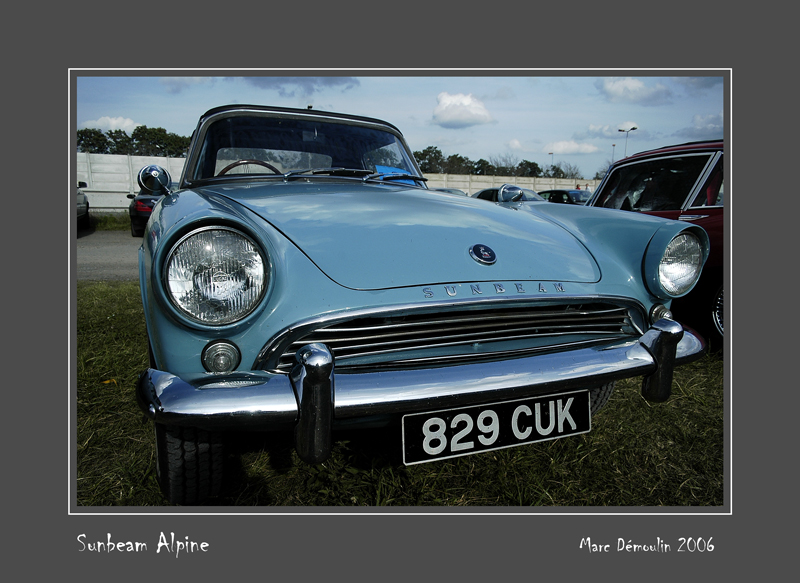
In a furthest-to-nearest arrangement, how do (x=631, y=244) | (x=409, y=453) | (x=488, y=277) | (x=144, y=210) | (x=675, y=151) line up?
(x=144, y=210) < (x=675, y=151) < (x=631, y=244) < (x=488, y=277) < (x=409, y=453)

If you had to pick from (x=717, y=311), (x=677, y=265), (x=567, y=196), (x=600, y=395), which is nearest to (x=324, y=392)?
(x=600, y=395)

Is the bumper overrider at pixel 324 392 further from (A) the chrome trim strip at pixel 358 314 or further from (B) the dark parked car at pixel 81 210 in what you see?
(B) the dark parked car at pixel 81 210

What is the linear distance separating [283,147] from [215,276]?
1.55m

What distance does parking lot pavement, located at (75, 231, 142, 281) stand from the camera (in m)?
6.61

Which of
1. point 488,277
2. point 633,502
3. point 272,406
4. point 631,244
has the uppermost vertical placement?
point 631,244

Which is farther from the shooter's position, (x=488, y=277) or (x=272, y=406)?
(x=488, y=277)

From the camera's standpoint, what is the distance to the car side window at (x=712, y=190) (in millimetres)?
3381

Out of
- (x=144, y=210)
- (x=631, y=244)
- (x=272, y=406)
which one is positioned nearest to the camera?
(x=272, y=406)

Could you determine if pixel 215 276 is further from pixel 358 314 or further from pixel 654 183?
pixel 654 183

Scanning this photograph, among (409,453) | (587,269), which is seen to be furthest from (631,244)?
(409,453)

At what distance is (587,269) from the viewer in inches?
75.2
